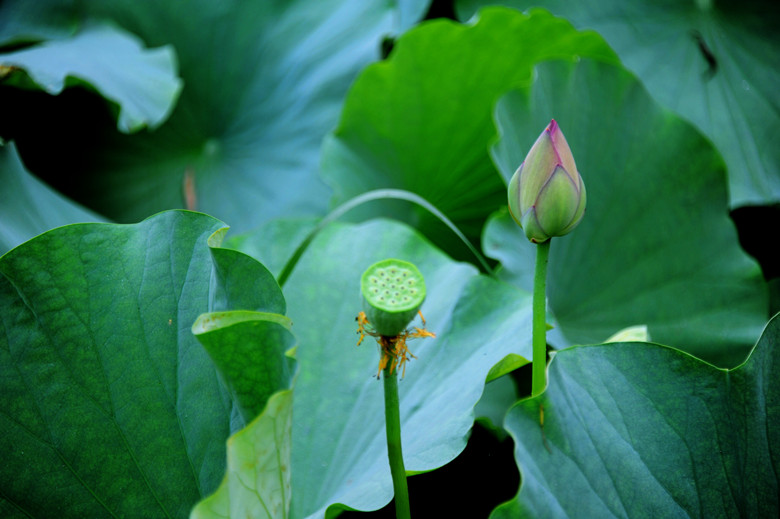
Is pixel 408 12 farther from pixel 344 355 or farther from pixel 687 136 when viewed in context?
pixel 344 355

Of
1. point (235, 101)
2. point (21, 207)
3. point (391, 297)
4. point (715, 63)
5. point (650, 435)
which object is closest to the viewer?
point (391, 297)

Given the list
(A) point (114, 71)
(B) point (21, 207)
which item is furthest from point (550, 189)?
(A) point (114, 71)

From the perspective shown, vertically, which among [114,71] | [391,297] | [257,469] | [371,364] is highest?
[114,71]

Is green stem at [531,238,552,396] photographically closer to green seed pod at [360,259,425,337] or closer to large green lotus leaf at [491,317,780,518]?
large green lotus leaf at [491,317,780,518]

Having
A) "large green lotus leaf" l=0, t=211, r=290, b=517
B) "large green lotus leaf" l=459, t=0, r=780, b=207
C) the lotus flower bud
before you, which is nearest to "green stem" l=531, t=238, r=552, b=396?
the lotus flower bud

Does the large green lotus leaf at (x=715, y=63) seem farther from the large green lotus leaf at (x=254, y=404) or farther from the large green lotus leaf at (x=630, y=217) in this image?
the large green lotus leaf at (x=254, y=404)

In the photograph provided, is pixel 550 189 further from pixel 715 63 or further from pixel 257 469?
pixel 715 63

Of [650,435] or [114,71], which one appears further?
[114,71]

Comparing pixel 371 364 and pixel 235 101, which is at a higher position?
→ pixel 235 101

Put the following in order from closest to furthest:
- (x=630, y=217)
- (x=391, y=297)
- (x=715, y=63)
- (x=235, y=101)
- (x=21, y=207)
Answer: (x=391, y=297)
(x=21, y=207)
(x=630, y=217)
(x=715, y=63)
(x=235, y=101)
